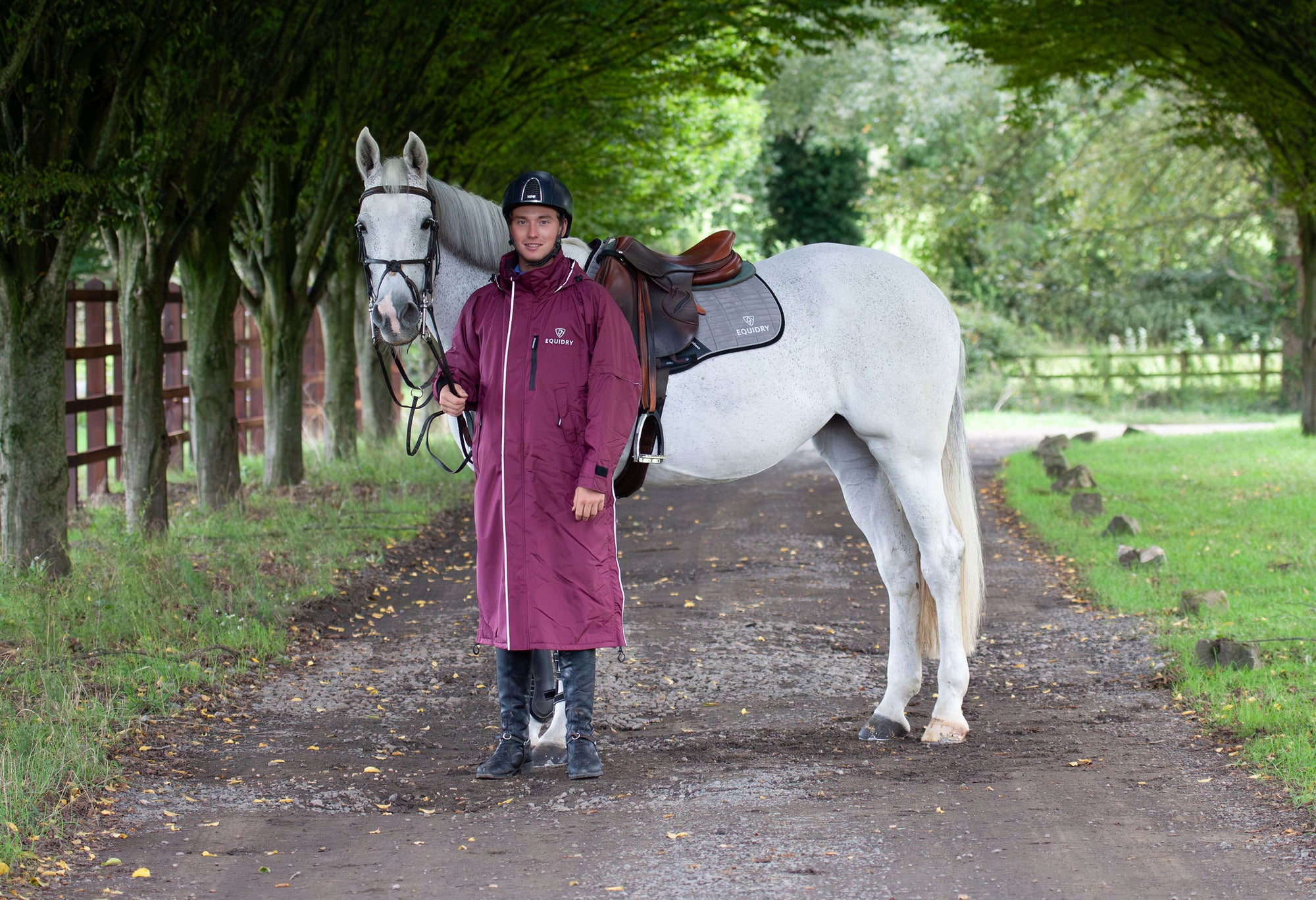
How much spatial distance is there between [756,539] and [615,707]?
16.5 ft

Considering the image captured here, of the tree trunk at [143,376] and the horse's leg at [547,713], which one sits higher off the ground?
the tree trunk at [143,376]

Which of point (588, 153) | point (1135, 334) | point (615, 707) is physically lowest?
point (615, 707)

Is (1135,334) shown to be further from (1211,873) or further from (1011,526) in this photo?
(1211,873)

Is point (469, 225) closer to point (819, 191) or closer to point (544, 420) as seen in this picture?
point (544, 420)

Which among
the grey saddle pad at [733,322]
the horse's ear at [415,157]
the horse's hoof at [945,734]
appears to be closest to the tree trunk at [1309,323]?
the horse's hoof at [945,734]

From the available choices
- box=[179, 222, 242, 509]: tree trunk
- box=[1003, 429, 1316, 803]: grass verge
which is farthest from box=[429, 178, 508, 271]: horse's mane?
box=[179, 222, 242, 509]: tree trunk

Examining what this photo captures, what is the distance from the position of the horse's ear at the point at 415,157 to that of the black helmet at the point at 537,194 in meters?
0.33

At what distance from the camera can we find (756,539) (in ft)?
35.0

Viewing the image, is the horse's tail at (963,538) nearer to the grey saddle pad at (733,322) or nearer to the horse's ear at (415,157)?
the grey saddle pad at (733,322)

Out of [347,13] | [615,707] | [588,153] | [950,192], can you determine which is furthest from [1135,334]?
[615,707]

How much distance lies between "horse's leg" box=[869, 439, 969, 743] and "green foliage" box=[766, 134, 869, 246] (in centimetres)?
3270

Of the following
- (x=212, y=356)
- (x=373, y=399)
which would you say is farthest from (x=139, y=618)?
(x=373, y=399)

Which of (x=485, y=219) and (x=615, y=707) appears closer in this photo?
(x=485, y=219)

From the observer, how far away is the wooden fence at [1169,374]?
85.3 ft
